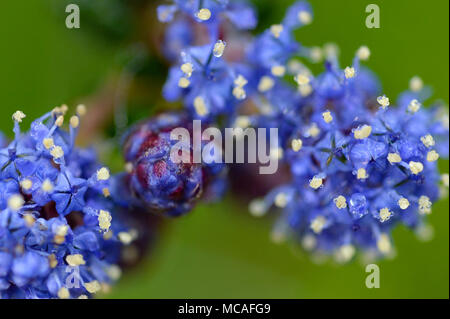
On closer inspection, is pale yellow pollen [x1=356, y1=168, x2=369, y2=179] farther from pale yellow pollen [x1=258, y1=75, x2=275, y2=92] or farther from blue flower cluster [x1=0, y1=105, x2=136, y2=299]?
blue flower cluster [x1=0, y1=105, x2=136, y2=299]

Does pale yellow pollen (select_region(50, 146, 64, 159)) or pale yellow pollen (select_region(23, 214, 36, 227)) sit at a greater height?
pale yellow pollen (select_region(50, 146, 64, 159))

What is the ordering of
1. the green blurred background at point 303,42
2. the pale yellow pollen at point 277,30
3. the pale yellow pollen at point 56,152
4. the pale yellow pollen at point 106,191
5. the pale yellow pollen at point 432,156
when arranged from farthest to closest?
the green blurred background at point 303,42
the pale yellow pollen at point 277,30
the pale yellow pollen at point 432,156
the pale yellow pollen at point 106,191
the pale yellow pollen at point 56,152

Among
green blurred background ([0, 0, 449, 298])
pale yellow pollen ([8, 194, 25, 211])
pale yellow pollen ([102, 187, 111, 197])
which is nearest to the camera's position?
pale yellow pollen ([8, 194, 25, 211])

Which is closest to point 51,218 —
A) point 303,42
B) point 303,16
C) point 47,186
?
point 47,186

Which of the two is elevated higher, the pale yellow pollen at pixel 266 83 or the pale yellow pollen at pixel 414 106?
the pale yellow pollen at pixel 266 83

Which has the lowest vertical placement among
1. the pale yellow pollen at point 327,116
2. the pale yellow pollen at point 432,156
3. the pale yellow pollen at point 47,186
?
the pale yellow pollen at point 47,186

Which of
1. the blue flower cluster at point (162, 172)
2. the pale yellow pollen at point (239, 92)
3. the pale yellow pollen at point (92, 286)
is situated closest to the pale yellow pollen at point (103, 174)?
the blue flower cluster at point (162, 172)

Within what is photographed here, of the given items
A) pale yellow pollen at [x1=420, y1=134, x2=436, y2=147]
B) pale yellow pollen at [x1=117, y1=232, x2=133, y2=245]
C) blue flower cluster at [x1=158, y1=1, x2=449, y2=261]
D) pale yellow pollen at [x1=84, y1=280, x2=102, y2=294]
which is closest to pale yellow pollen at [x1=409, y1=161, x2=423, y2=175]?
blue flower cluster at [x1=158, y1=1, x2=449, y2=261]

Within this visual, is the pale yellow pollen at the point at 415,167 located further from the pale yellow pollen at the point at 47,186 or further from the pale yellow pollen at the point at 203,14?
the pale yellow pollen at the point at 47,186
